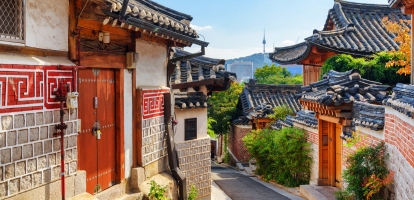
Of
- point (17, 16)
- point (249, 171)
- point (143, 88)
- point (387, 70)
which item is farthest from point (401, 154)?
point (249, 171)

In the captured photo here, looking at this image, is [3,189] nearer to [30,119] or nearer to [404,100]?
[30,119]

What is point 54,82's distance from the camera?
6379mm

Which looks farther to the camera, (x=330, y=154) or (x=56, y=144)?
(x=330, y=154)

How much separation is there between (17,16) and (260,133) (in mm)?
18202

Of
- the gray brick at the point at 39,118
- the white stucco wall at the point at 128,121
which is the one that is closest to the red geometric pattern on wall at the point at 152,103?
the white stucco wall at the point at 128,121

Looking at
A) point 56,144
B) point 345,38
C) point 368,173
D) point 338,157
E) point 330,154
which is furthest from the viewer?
point 345,38

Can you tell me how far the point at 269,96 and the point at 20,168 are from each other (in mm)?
29163

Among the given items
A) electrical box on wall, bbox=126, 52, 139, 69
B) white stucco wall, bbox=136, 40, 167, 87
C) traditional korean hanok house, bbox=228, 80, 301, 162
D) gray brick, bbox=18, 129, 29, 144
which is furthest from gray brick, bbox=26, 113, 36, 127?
traditional korean hanok house, bbox=228, 80, 301, 162

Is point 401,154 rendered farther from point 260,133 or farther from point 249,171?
point 249,171

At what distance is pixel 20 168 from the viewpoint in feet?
18.8

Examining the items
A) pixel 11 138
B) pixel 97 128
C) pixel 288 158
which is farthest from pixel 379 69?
pixel 11 138

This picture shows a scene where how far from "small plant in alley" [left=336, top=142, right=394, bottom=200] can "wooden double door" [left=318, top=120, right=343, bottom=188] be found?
4.31 meters

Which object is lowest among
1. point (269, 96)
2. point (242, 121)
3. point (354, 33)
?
point (242, 121)

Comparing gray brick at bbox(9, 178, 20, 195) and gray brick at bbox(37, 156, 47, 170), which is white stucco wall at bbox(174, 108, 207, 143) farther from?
gray brick at bbox(9, 178, 20, 195)
